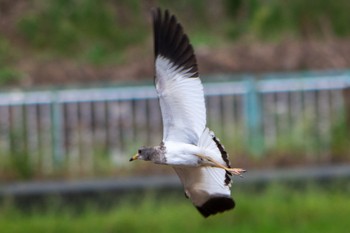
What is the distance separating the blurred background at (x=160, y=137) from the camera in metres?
8.92

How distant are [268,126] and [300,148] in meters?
0.49

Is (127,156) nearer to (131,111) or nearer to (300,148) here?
(131,111)

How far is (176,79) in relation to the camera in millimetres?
3814

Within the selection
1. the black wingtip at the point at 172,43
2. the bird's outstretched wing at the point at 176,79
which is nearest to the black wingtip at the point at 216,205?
the bird's outstretched wing at the point at 176,79

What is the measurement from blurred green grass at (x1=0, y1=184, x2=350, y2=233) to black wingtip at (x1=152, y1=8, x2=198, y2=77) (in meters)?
4.87

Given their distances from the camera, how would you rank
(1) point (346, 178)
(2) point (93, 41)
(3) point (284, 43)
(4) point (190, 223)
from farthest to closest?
(2) point (93, 41) < (3) point (284, 43) < (1) point (346, 178) < (4) point (190, 223)

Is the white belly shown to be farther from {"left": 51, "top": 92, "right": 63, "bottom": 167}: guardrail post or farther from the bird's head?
{"left": 51, "top": 92, "right": 63, "bottom": 167}: guardrail post

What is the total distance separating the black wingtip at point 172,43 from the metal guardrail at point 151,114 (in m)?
6.45

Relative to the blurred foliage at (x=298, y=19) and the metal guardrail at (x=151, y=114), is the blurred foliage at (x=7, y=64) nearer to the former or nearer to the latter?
the metal guardrail at (x=151, y=114)

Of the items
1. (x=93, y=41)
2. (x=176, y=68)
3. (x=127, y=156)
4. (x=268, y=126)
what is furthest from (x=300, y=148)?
(x=176, y=68)

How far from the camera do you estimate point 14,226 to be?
8.85 m

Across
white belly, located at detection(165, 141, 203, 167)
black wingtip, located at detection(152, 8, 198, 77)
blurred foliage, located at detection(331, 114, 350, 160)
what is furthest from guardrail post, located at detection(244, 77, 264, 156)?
white belly, located at detection(165, 141, 203, 167)

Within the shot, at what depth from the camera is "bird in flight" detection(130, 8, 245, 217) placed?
138 inches

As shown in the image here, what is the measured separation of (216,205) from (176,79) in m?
0.40
